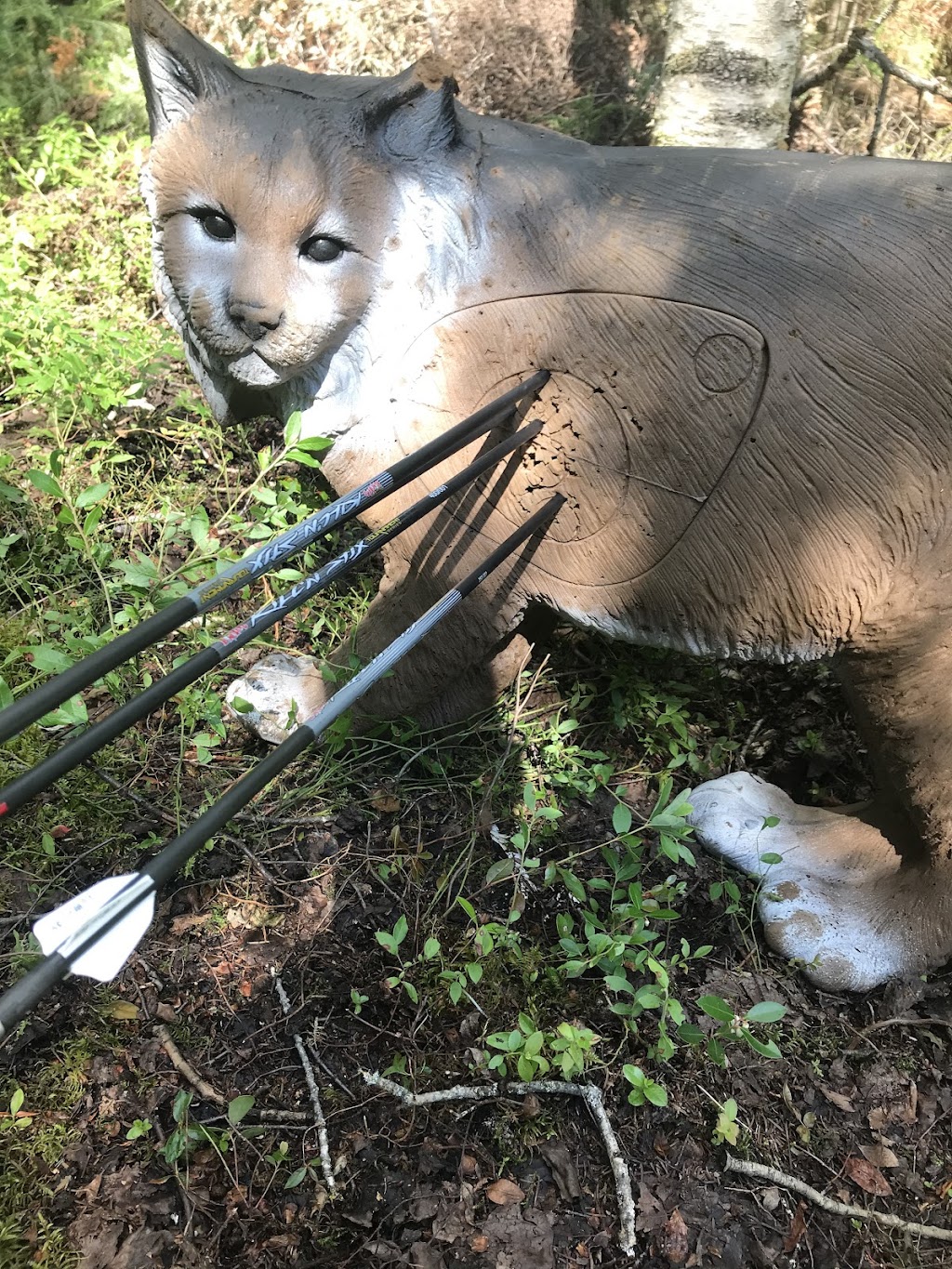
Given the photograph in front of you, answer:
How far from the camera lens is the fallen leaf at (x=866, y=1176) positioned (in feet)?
5.75

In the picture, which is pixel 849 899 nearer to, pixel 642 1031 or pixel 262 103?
pixel 642 1031

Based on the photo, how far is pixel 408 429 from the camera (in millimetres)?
1754

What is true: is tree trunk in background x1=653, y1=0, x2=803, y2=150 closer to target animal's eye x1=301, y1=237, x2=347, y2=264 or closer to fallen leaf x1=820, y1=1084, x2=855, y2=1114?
target animal's eye x1=301, y1=237, x2=347, y2=264

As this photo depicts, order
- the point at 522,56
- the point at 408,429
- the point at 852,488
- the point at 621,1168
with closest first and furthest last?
the point at 852,488
the point at 621,1168
the point at 408,429
the point at 522,56

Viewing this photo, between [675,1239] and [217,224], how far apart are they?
2105 millimetres

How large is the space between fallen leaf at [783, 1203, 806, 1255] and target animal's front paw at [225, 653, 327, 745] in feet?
4.89

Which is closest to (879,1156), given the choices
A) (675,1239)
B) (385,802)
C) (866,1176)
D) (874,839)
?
(866,1176)

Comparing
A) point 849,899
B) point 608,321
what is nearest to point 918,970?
point 849,899

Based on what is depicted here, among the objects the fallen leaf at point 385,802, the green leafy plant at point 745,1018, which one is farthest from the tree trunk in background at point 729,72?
the green leafy plant at point 745,1018

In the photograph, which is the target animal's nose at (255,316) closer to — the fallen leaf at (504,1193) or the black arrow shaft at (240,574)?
the black arrow shaft at (240,574)

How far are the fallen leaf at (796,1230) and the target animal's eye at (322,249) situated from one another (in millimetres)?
2065

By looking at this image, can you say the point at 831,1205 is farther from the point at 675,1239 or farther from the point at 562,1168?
the point at 562,1168

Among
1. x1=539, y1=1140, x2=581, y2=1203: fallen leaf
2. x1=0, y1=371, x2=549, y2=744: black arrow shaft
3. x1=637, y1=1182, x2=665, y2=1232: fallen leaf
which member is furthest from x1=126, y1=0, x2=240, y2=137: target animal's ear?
x1=637, y1=1182, x2=665, y2=1232: fallen leaf

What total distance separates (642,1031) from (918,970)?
665 mm
